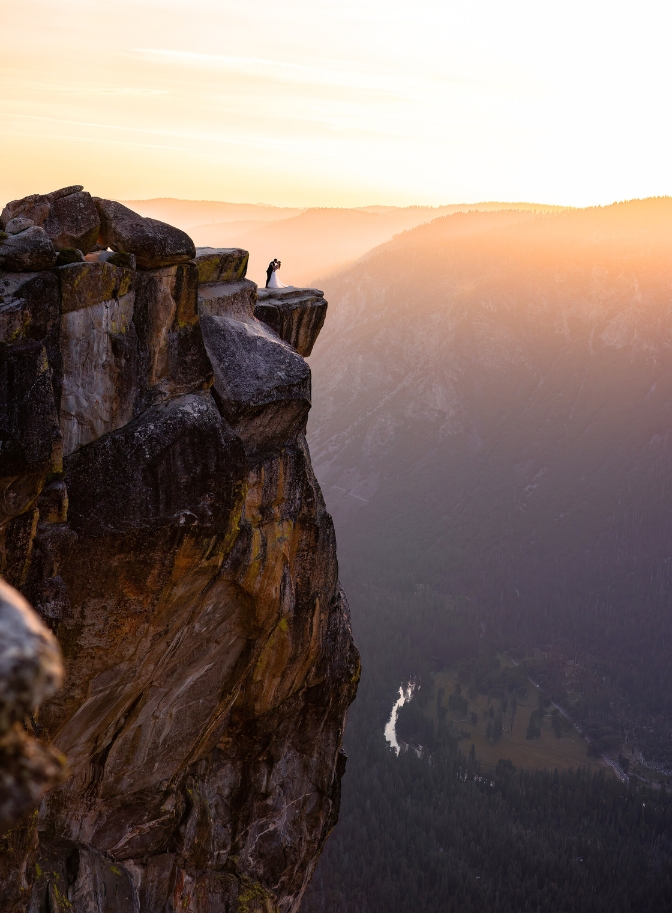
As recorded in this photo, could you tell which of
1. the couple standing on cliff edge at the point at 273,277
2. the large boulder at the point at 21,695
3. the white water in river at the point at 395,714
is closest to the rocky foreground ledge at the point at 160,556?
the couple standing on cliff edge at the point at 273,277

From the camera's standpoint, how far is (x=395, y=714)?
154750 mm

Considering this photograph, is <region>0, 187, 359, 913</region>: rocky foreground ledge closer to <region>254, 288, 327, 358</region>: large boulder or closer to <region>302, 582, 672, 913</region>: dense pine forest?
<region>254, 288, 327, 358</region>: large boulder

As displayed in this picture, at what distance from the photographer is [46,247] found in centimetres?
2217

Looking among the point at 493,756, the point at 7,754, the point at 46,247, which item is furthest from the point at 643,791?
the point at 7,754

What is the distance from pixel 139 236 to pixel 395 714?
139125 millimetres

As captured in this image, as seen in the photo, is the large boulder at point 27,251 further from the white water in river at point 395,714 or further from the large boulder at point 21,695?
the white water in river at point 395,714

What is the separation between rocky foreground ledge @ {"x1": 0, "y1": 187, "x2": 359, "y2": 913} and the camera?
22.6 metres

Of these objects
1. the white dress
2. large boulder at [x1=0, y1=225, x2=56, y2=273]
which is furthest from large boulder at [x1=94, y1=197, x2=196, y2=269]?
the white dress

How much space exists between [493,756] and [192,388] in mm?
129244

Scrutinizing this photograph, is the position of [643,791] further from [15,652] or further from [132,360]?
[15,652]

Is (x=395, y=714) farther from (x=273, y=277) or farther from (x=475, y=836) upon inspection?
(x=273, y=277)

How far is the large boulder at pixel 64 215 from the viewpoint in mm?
24375

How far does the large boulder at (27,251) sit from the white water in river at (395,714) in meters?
125

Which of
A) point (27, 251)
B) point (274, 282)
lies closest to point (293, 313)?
point (274, 282)
